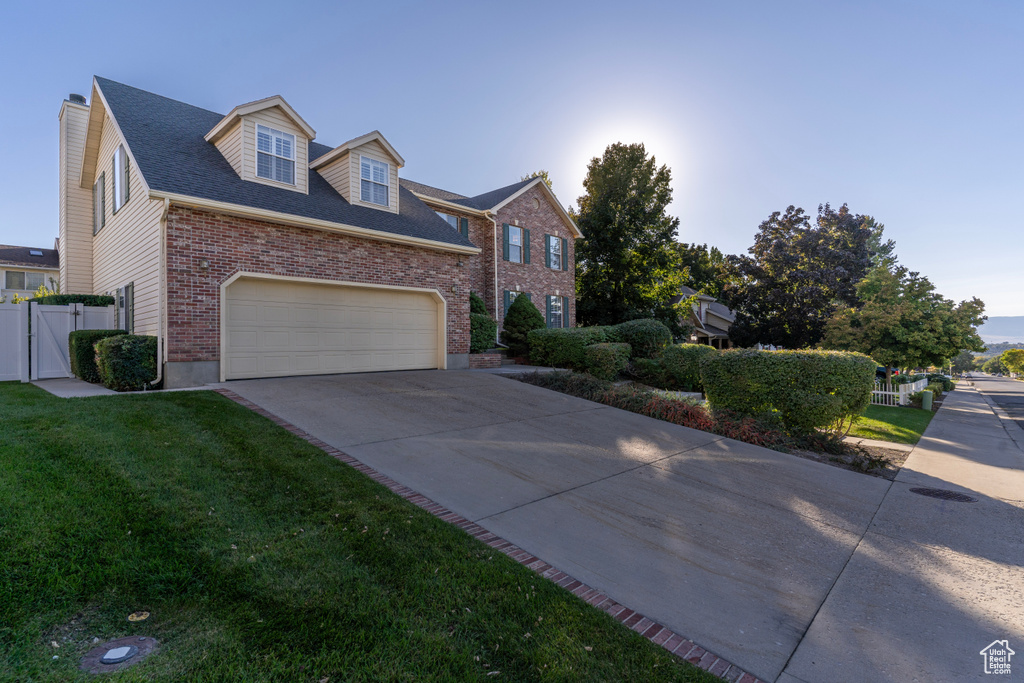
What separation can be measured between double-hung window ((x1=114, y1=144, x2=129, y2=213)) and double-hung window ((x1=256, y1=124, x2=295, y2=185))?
296 centimetres

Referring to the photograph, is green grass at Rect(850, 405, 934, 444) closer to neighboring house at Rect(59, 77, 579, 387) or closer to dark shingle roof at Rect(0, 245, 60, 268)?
neighboring house at Rect(59, 77, 579, 387)

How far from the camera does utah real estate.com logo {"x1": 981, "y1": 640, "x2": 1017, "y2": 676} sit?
8.71ft

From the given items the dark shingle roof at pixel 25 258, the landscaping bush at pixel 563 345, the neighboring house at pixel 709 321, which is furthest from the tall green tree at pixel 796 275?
the dark shingle roof at pixel 25 258

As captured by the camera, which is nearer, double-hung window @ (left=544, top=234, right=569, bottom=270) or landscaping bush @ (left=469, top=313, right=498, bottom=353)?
landscaping bush @ (left=469, top=313, right=498, bottom=353)

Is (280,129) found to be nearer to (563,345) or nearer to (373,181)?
(373,181)

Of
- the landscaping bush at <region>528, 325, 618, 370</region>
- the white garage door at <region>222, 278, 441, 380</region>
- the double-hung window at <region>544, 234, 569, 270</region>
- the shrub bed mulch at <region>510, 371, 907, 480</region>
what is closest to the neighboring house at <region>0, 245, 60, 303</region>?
the white garage door at <region>222, 278, 441, 380</region>

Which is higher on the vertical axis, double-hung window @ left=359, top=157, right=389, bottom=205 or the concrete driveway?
double-hung window @ left=359, top=157, right=389, bottom=205

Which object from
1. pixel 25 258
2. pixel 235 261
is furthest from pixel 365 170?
pixel 25 258

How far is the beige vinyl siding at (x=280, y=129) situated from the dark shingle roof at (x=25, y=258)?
100ft

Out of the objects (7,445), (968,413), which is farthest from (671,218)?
(7,445)

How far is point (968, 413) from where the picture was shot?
17.4 m

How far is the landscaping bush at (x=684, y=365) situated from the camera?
14594 mm

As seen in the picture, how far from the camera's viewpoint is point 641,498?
195 inches

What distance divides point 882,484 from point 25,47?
18.0 m
